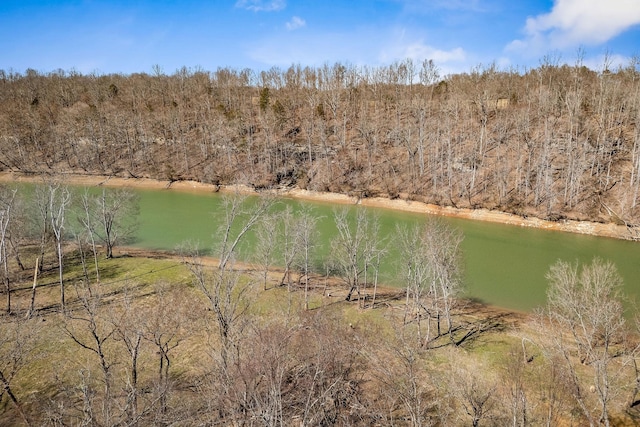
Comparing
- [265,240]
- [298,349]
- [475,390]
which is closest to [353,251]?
[265,240]

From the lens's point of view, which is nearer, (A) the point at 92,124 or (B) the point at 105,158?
(B) the point at 105,158

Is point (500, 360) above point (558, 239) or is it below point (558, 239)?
below

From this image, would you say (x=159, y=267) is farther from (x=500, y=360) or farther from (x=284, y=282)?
(x=500, y=360)

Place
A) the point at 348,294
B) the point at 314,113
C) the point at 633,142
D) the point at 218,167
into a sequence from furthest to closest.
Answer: the point at 314,113, the point at 218,167, the point at 633,142, the point at 348,294

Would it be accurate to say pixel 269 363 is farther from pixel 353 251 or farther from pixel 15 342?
pixel 15 342

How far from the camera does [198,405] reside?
17.2 m

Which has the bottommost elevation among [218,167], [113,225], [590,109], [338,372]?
[338,372]

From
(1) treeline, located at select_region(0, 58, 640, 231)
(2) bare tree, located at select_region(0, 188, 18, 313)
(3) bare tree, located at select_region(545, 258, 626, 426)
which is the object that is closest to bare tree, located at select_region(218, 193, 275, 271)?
(2) bare tree, located at select_region(0, 188, 18, 313)

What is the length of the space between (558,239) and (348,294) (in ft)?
102

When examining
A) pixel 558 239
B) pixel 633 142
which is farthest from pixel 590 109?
pixel 558 239

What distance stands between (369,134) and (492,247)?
127ft

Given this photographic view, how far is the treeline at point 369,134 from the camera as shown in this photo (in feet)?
181

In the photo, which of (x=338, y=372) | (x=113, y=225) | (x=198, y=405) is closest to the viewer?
(x=198, y=405)

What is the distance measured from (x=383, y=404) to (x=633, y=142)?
59687 mm
